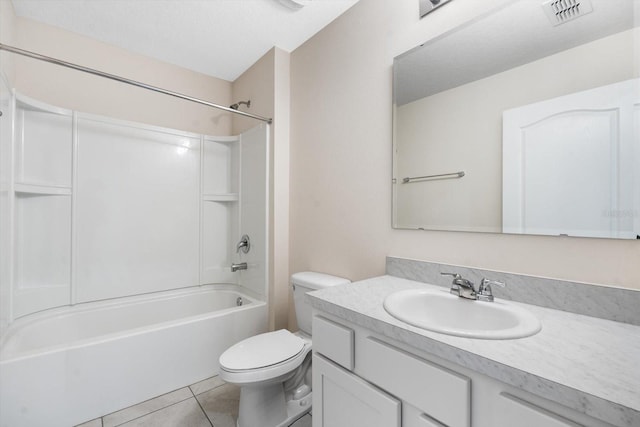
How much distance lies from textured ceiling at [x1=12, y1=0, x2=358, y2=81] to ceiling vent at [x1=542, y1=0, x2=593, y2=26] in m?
1.07

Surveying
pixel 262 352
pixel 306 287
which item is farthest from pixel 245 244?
pixel 262 352

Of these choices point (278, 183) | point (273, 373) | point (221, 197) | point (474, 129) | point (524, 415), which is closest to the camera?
point (524, 415)

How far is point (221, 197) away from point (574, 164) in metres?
2.52

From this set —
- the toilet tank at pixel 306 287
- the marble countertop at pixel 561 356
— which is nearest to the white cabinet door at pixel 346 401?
the marble countertop at pixel 561 356

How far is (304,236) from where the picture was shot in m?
2.07

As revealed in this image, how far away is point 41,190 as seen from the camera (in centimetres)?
186

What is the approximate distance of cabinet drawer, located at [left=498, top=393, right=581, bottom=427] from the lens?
1.77 ft

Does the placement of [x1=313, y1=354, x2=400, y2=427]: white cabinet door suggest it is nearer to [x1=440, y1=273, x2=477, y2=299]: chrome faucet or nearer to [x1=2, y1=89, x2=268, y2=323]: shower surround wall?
[x1=440, y1=273, x2=477, y2=299]: chrome faucet

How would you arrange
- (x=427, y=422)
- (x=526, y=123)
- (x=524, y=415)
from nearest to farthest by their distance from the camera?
(x=524, y=415), (x=427, y=422), (x=526, y=123)

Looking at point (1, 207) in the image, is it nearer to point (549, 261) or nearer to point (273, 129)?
point (273, 129)

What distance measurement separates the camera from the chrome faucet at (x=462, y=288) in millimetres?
1038

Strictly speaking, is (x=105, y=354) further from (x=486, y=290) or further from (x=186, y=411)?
(x=486, y=290)

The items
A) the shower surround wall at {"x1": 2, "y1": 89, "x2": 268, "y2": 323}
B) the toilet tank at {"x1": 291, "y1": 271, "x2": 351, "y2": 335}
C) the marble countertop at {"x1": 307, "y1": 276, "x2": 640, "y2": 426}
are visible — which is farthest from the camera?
the shower surround wall at {"x1": 2, "y1": 89, "x2": 268, "y2": 323}

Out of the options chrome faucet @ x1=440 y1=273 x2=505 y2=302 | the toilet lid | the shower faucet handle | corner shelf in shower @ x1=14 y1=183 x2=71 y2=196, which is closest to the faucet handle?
chrome faucet @ x1=440 y1=273 x2=505 y2=302
